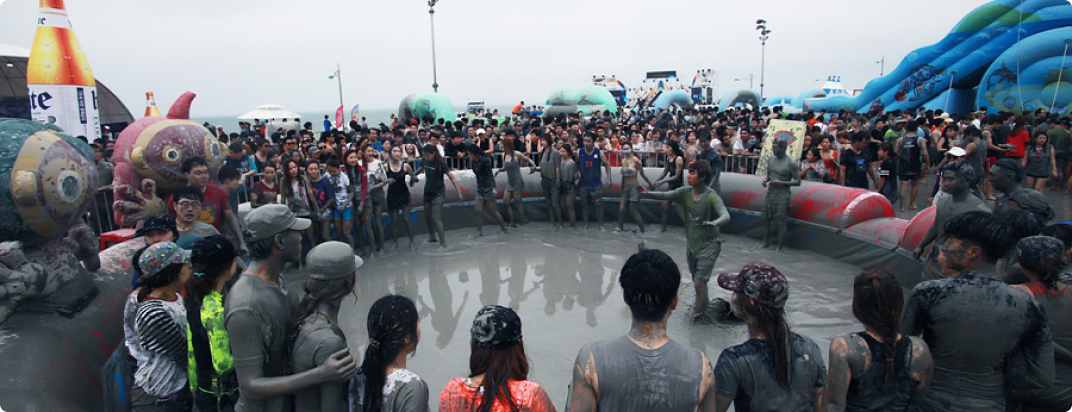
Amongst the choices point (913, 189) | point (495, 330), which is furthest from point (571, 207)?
point (495, 330)

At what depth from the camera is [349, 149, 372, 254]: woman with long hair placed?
25.2 ft

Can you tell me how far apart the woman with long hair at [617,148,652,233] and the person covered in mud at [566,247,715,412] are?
700cm

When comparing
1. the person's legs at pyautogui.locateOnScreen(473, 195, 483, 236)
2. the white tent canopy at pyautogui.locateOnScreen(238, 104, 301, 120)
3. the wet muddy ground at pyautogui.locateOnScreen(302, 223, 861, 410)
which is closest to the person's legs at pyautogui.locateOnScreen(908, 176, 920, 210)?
the wet muddy ground at pyautogui.locateOnScreen(302, 223, 861, 410)

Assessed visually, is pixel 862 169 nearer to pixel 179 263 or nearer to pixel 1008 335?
pixel 1008 335

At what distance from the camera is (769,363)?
2.27 metres

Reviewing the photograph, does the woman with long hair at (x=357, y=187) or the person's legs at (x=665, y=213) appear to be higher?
the woman with long hair at (x=357, y=187)

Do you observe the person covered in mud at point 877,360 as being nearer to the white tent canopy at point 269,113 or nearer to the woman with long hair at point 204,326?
the woman with long hair at point 204,326

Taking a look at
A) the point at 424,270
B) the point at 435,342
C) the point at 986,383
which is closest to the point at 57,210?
the point at 435,342

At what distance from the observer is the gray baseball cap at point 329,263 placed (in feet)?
7.95

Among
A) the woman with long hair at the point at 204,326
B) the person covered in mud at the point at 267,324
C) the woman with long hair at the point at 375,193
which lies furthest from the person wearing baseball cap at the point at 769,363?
the woman with long hair at the point at 375,193

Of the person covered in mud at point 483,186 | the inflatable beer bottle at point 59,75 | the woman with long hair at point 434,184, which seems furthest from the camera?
the inflatable beer bottle at point 59,75

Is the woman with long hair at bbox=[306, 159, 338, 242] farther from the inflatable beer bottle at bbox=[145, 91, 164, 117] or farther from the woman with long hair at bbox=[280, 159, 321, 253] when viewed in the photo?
the inflatable beer bottle at bbox=[145, 91, 164, 117]

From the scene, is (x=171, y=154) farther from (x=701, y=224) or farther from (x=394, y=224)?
(x=701, y=224)

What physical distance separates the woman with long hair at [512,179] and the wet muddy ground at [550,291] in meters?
0.46
